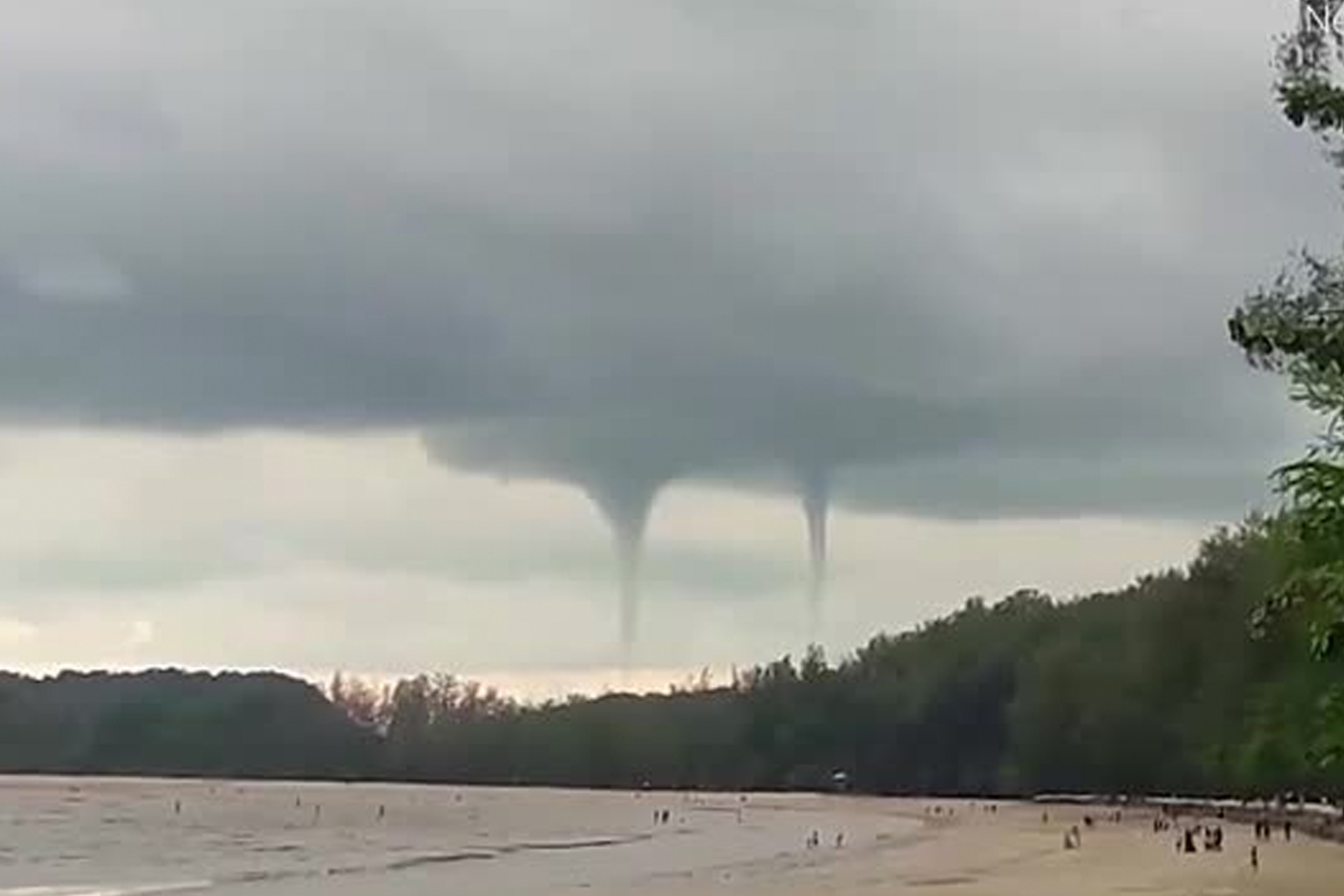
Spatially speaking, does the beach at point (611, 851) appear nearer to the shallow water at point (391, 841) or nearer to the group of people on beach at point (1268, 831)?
the shallow water at point (391, 841)

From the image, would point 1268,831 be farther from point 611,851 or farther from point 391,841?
point 391,841

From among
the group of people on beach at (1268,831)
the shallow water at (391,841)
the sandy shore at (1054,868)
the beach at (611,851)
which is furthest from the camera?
the group of people on beach at (1268,831)

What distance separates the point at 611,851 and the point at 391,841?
43.7 feet

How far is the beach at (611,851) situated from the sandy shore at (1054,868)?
0.17m

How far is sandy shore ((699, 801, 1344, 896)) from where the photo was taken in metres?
58.5

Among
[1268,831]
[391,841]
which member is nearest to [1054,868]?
[1268,831]

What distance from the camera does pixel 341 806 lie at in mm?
153375

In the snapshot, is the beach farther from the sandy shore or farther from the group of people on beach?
the group of people on beach

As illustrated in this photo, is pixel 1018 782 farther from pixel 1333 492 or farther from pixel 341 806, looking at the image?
pixel 1333 492

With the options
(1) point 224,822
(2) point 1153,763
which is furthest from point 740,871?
(2) point 1153,763

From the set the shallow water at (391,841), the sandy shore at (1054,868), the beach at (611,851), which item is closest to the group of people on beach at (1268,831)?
the sandy shore at (1054,868)

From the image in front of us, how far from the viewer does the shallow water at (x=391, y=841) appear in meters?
68.5

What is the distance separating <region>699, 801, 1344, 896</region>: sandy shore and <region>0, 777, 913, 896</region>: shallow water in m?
2.54

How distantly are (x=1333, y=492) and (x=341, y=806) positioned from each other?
464 feet
